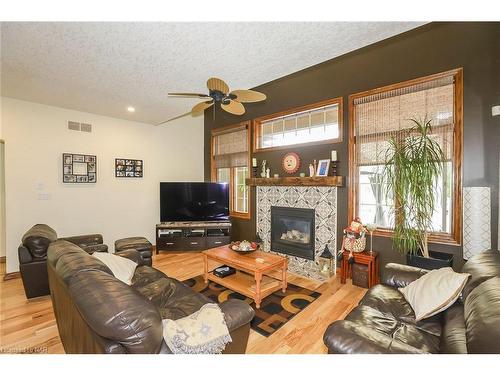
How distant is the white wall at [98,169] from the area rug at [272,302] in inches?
97.0

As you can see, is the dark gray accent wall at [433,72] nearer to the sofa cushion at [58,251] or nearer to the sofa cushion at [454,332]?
the sofa cushion at [454,332]

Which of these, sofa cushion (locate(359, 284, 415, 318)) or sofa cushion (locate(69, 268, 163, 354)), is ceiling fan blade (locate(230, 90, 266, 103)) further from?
sofa cushion (locate(359, 284, 415, 318))

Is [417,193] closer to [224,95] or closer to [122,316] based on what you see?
[224,95]

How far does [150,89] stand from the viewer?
329cm

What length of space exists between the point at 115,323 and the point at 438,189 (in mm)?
3462

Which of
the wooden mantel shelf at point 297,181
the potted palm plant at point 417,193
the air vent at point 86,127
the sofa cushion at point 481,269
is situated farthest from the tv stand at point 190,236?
the sofa cushion at point 481,269

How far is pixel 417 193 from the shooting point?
2.51 meters

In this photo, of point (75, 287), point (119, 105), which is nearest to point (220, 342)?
point (75, 287)

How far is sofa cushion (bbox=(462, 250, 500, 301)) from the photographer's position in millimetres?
1513

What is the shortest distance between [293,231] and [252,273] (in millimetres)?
1388

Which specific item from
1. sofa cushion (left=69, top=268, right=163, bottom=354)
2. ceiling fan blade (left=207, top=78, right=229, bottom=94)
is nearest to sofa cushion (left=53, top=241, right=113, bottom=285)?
sofa cushion (left=69, top=268, right=163, bottom=354)

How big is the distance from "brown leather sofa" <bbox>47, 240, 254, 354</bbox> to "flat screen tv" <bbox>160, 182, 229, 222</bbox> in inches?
112

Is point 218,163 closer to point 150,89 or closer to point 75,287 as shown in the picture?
point 150,89

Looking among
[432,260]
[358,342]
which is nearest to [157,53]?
[358,342]
